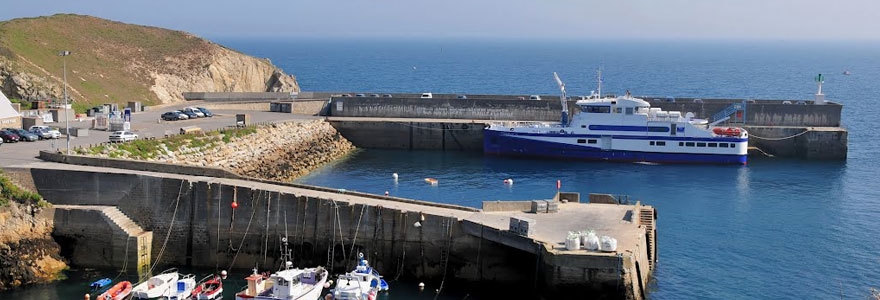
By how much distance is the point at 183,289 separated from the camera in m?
50.7

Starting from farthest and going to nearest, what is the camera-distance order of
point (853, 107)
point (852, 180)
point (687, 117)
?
point (853, 107)
point (687, 117)
point (852, 180)

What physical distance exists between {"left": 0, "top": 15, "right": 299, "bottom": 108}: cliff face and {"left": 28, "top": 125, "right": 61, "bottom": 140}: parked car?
68.5 feet

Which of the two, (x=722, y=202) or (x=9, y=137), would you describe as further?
(x=722, y=202)

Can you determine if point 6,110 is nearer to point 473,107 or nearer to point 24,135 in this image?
point 24,135

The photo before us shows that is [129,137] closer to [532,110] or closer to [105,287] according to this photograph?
[105,287]

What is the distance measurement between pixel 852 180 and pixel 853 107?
73.0 m

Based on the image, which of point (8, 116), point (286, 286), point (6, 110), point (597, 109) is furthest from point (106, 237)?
point (597, 109)

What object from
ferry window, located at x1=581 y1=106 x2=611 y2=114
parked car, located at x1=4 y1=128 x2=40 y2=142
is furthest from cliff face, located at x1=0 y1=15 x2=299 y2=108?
ferry window, located at x1=581 y1=106 x2=611 y2=114

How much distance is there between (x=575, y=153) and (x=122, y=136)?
42.5 m

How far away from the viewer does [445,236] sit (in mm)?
53781

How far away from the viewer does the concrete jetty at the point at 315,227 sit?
52.8 m

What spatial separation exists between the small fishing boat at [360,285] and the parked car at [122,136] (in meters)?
31.3

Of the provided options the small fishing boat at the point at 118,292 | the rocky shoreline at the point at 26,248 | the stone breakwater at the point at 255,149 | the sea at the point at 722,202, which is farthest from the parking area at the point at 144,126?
the small fishing boat at the point at 118,292

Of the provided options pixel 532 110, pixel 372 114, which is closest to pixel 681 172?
pixel 532 110
